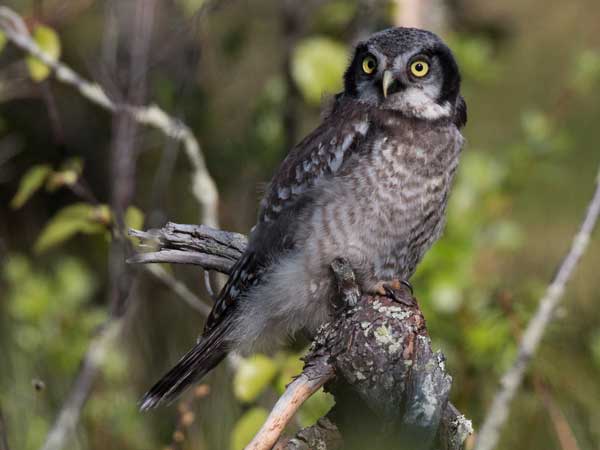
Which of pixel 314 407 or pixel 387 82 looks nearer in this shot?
pixel 387 82

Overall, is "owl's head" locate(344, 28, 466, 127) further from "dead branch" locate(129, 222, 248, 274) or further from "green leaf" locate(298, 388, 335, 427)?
"green leaf" locate(298, 388, 335, 427)

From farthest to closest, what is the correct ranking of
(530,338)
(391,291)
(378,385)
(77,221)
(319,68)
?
(319,68) < (77,221) < (391,291) < (530,338) < (378,385)

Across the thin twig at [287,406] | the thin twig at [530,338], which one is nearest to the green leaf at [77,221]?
the thin twig at [287,406]

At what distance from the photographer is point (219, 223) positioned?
517 cm

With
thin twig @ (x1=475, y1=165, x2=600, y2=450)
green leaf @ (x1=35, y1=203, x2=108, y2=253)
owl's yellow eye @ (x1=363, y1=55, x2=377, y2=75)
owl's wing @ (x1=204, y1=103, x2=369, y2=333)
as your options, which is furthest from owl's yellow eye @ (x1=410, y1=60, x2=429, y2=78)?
green leaf @ (x1=35, y1=203, x2=108, y2=253)

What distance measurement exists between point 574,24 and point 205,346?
20.8 ft

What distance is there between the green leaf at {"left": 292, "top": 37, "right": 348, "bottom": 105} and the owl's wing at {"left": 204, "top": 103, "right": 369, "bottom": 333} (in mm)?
366

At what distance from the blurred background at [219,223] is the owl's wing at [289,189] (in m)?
0.29

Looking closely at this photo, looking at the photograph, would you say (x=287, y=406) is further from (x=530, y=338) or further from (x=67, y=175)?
(x=67, y=175)

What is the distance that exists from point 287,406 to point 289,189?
1270 mm

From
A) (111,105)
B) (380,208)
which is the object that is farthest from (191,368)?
(111,105)

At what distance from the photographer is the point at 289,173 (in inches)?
127

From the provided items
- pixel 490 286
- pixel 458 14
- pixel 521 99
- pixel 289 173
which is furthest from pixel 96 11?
pixel 289 173

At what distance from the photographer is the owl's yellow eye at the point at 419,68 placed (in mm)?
3273
